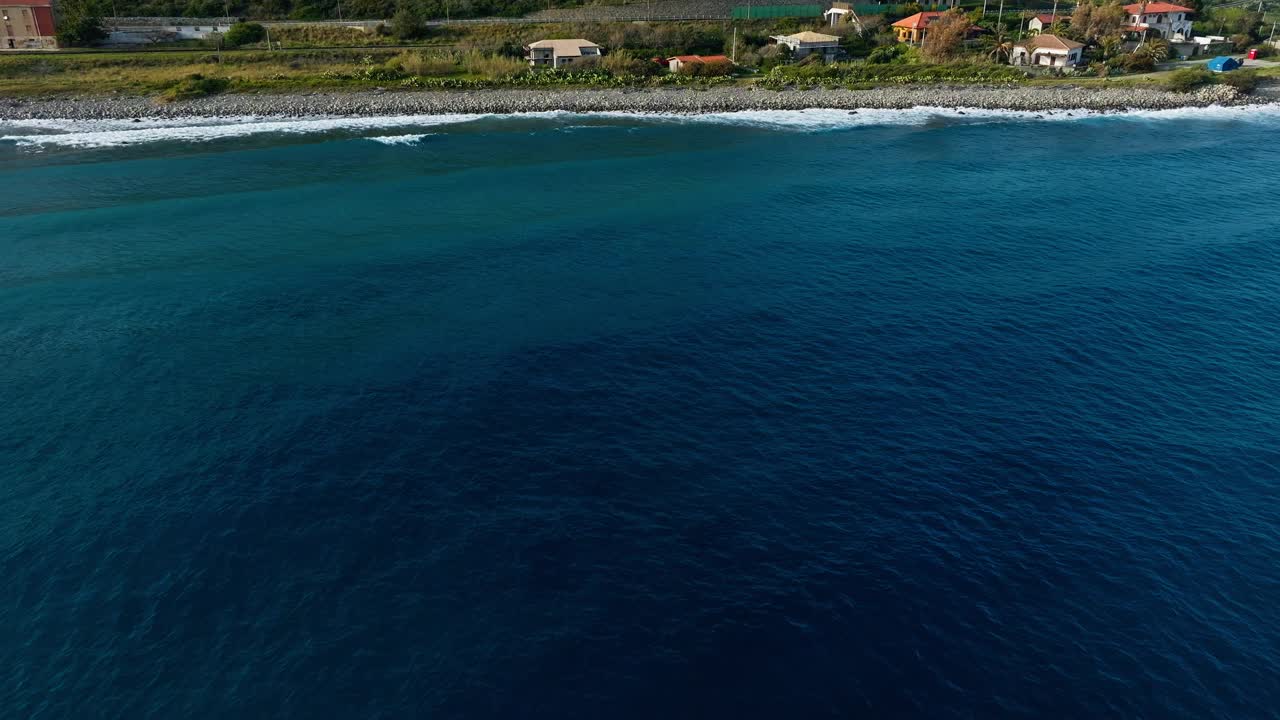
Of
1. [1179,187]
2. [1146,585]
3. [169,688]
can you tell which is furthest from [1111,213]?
[169,688]

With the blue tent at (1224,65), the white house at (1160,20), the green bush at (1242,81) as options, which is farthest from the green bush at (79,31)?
the blue tent at (1224,65)

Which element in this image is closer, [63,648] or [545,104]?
[63,648]

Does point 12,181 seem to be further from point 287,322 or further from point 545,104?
point 545,104

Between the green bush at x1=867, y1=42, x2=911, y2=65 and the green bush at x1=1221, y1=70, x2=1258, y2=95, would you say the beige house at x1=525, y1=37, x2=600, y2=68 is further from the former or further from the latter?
the green bush at x1=1221, y1=70, x2=1258, y2=95

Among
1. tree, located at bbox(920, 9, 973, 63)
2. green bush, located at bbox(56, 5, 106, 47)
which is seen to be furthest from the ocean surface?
green bush, located at bbox(56, 5, 106, 47)

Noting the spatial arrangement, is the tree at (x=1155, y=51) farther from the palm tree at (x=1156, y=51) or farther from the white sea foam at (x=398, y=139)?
the white sea foam at (x=398, y=139)
